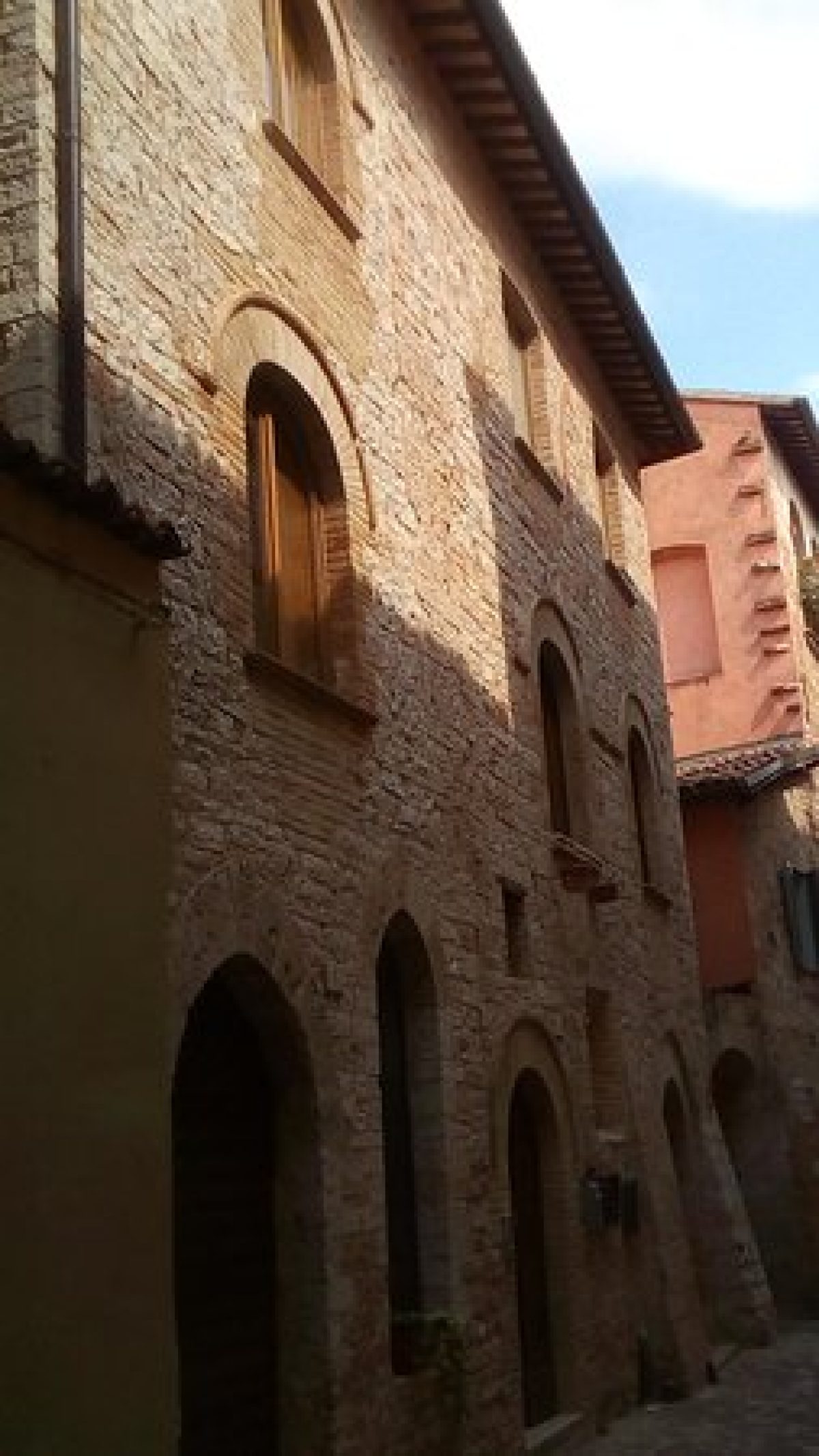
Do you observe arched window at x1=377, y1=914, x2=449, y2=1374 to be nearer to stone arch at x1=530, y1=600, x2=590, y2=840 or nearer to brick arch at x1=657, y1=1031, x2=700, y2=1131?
stone arch at x1=530, y1=600, x2=590, y2=840

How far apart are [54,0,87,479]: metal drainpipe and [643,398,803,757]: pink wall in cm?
1409

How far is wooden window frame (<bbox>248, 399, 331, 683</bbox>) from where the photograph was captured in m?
7.19

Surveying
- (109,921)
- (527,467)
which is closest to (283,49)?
(527,467)

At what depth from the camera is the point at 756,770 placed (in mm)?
16297

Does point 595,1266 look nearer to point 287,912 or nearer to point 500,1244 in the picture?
point 500,1244

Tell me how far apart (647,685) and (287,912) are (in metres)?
8.40

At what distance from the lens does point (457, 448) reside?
389 inches

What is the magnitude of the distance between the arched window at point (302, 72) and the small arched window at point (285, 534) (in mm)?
1705

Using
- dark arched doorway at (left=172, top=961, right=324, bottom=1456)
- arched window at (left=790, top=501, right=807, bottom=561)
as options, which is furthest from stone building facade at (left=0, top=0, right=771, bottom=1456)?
arched window at (left=790, top=501, right=807, bottom=561)

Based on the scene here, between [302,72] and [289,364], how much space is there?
2.29 m

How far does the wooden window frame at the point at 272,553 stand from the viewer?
719 cm

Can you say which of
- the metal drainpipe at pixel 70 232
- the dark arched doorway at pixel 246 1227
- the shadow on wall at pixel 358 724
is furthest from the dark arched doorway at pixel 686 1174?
the metal drainpipe at pixel 70 232

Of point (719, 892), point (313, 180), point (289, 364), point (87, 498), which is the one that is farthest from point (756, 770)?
point (87, 498)

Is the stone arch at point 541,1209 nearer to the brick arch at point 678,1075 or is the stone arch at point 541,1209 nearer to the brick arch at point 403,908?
the brick arch at point 403,908
